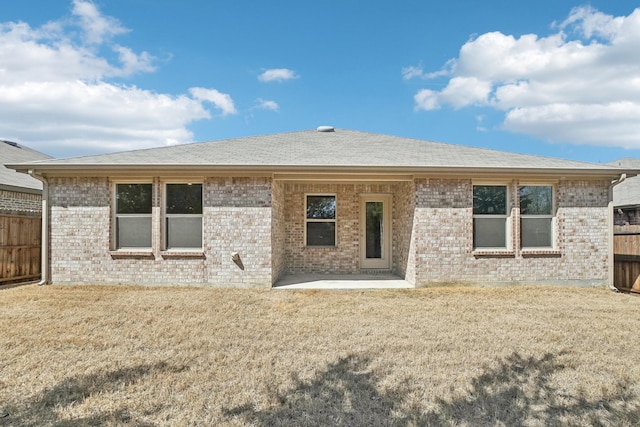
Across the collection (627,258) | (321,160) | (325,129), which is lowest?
(627,258)

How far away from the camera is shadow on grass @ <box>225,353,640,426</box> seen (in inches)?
107

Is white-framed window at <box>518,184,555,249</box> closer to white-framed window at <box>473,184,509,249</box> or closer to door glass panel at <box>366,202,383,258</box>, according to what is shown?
white-framed window at <box>473,184,509,249</box>

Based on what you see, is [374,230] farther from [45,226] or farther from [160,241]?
[45,226]

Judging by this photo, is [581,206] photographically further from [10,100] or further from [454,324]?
[10,100]

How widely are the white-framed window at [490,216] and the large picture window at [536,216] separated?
0.44m

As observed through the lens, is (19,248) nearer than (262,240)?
No

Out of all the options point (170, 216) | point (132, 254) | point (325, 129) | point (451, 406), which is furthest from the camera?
Result: point (325, 129)

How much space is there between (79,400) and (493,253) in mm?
8276

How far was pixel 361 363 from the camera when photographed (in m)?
3.83

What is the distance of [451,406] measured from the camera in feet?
9.62

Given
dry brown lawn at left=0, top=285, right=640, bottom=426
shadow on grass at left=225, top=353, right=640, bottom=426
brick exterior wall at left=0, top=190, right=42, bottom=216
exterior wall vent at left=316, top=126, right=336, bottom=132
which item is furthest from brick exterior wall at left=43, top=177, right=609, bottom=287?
exterior wall vent at left=316, top=126, right=336, bottom=132

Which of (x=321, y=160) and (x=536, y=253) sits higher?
(x=321, y=160)

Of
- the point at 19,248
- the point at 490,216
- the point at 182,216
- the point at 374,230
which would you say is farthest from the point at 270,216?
the point at 19,248

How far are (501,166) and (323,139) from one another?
532 cm
